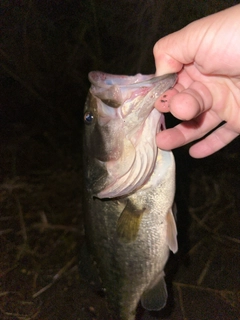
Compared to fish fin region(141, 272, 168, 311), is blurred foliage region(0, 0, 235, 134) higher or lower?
higher

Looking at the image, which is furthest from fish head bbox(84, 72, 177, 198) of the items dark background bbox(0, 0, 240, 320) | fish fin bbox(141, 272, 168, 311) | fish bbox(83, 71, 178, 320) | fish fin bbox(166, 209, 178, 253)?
dark background bbox(0, 0, 240, 320)

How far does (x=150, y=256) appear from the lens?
123 centimetres

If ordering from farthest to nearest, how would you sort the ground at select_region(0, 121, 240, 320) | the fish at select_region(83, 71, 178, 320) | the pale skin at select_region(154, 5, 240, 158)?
the ground at select_region(0, 121, 240, 320) < the fish at select_region(83, 71, 178, 320) < the pale skin at select_region(154, 5, 240, 158)

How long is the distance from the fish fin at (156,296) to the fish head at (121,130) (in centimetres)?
49

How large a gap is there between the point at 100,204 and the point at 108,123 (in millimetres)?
345

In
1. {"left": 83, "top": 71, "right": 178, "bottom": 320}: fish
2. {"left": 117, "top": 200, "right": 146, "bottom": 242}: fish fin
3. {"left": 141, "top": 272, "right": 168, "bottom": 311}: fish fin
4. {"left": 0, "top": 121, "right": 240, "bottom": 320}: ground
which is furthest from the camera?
{"left": 0, "top": 121, "right": 240, "bottom": 320}: ground

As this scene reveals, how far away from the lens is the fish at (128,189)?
990 millimetres

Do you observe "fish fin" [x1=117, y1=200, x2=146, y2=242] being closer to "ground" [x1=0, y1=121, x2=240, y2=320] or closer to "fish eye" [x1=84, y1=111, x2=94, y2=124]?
"fish eye" [x1=84, y1=111, x2=94, y2=124]

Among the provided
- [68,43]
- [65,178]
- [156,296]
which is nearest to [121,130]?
[156,296]

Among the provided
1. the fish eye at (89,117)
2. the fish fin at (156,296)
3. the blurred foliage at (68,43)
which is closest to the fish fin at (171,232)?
the fish fin at (156,296)

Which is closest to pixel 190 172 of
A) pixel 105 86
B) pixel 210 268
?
pixel 210 268

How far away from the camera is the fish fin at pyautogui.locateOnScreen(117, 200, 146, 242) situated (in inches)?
44.6

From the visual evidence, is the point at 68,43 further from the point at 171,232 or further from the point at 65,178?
the point at 171,232

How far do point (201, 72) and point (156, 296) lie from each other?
95 cm
